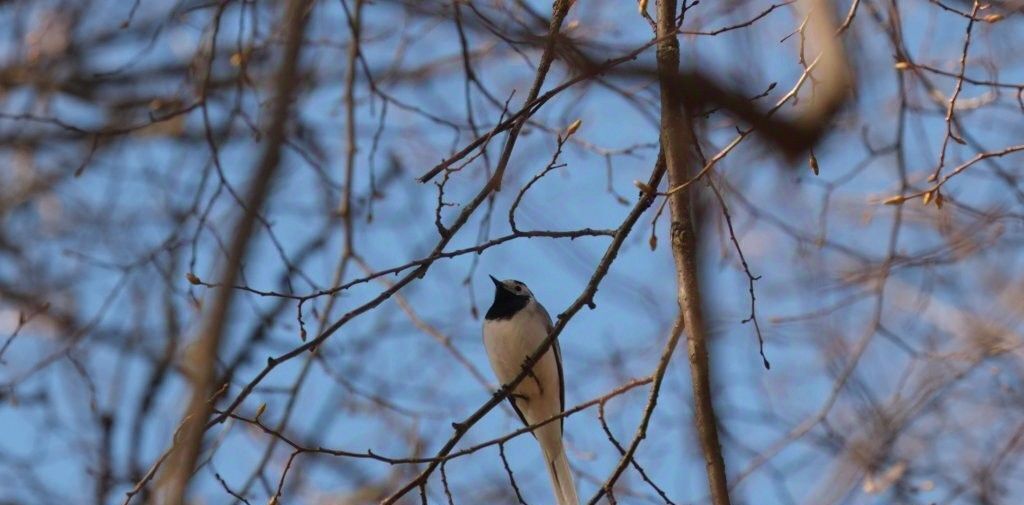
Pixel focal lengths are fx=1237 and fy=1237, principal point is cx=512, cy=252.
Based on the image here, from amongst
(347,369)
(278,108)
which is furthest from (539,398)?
(278,108)

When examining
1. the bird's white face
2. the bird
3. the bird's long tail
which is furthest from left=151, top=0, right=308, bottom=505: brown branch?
the bird's white face

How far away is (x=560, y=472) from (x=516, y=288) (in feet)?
4.55

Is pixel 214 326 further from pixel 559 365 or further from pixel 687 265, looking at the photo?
pixel 559 365

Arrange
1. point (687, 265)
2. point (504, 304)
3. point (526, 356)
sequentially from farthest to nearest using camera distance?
point (504, 304), point (526, 356), point (687, 265)

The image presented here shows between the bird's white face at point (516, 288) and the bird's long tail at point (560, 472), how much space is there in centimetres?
123

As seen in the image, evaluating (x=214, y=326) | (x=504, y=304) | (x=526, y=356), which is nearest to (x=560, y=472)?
(x=526, y=356)

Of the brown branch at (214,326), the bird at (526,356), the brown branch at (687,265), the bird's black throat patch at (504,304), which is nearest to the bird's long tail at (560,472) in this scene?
the bird at (526,356)

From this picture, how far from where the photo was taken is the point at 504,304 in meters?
6.39

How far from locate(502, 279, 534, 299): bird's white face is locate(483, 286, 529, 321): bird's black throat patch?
0.09 ft

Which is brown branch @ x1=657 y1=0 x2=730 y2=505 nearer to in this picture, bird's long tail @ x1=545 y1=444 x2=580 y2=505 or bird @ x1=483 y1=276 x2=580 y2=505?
bird's long tail @ x1=545 y1=444 x2=580 y2=505

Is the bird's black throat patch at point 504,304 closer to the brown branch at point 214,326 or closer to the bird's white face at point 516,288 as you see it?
the bird's white face at point 516,288

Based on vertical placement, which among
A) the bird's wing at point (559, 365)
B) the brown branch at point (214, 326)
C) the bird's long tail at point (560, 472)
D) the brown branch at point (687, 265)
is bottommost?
the brown branch at point (214, 326)

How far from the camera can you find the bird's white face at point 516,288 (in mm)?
6598

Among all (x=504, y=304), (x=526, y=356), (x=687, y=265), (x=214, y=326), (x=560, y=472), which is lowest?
(x=214, y=326)
